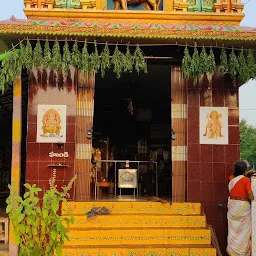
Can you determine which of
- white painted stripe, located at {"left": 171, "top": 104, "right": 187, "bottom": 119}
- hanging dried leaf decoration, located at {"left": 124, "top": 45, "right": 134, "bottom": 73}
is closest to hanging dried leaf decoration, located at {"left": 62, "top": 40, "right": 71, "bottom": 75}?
hanging dried leaf decoration, located at {"left": 124, "top": 45, "right": 134, "bottom": 73}

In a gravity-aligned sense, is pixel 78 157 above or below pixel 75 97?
below

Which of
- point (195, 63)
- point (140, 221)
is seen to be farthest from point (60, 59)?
point (140, 221)

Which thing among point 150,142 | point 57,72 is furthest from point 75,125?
point 150,142

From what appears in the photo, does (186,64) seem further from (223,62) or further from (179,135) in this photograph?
(179,135)

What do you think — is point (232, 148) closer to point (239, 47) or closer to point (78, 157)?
point (239, 47)

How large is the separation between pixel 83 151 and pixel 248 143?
40850mm

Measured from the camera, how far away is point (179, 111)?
32.1 feet

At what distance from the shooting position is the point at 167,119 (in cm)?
1557

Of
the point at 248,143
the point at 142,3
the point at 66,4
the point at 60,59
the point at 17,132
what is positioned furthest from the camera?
the point at 248,143

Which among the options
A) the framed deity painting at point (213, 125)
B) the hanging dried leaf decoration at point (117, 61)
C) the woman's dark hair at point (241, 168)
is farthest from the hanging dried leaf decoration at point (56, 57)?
the woman's dark hair at point (241, 168)

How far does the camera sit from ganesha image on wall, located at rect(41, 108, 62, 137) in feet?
31.1

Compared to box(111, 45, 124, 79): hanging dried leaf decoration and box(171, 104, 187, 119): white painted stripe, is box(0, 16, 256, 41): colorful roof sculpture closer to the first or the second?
box(111, 45, 124, 79): hanging dried leaf decoration

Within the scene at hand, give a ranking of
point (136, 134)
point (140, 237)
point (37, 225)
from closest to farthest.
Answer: point (37, 225) < point (140, 237) < point (136, 134)

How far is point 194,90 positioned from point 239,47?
134 cm
